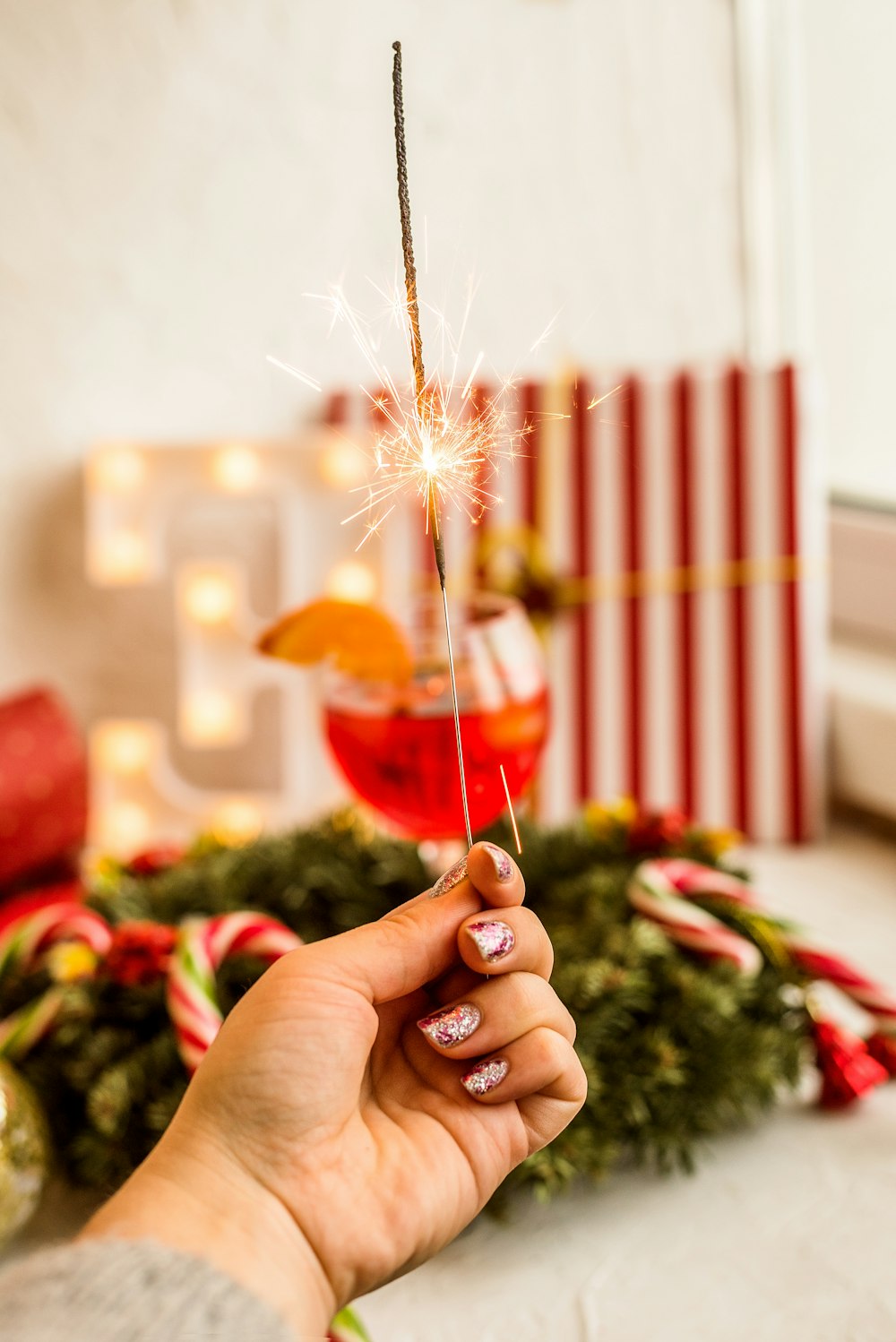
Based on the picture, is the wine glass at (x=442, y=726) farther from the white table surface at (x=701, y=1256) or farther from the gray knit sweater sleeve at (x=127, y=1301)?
the gray knit sweater sleeve at (x=127, y=1301)

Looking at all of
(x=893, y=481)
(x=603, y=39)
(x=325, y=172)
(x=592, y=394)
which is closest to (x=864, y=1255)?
(x=592, y=394)

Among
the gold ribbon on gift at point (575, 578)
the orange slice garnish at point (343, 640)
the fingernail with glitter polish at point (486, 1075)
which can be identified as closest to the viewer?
the fingernail with glitter polish at point (486, 1075)

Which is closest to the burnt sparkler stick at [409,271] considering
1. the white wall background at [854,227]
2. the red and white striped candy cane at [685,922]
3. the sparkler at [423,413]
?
the sparkler at [423,413]

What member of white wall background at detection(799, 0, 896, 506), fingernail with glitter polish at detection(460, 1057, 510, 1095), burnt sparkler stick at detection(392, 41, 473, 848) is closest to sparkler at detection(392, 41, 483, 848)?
burnt sparkler stick at detection(392, 41, 473, 848)

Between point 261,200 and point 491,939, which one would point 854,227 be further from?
point 491,939

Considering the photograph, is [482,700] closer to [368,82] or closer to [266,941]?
[266,941]
